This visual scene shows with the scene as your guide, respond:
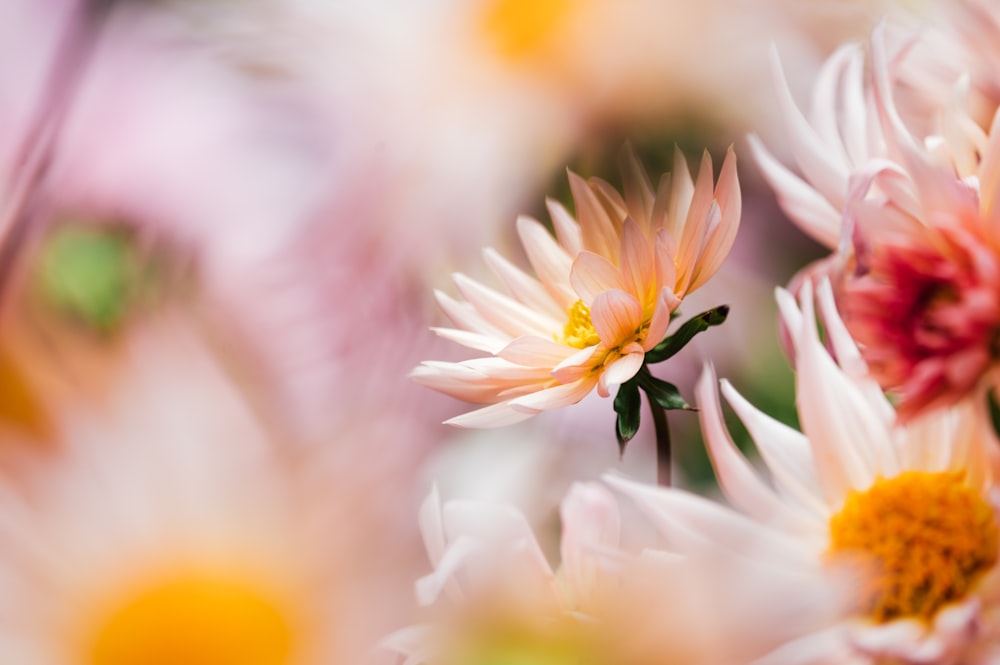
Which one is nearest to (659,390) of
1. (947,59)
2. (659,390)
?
(659,390)

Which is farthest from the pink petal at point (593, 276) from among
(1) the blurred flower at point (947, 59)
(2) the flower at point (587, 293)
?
(1) the blurred flower at point (947, 59)

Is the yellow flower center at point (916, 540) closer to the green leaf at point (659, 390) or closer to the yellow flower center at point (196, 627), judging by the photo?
the green leaf at point (659, 390)

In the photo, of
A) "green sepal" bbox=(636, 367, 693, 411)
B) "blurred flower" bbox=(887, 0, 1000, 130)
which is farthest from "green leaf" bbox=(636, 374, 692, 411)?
"blurred flower" bbox=(887, 0, 1000, 130)

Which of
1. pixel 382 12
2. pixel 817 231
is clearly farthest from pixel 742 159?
pixel 382 12

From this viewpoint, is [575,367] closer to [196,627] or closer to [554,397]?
[554,397]

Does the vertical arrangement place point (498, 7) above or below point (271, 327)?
above

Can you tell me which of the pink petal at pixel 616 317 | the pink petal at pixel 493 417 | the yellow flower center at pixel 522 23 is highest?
the yellow flower center at pixel 522 23

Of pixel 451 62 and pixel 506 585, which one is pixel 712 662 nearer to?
pixel 506 585
